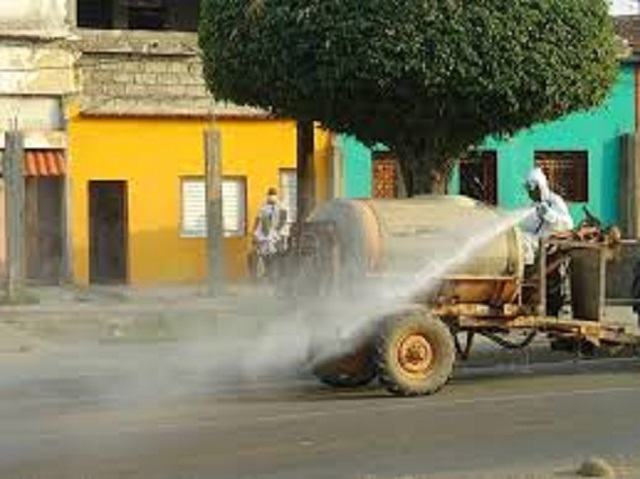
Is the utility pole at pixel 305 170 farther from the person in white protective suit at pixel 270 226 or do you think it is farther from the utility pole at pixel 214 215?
the person in white protective suit at pixel 270 226

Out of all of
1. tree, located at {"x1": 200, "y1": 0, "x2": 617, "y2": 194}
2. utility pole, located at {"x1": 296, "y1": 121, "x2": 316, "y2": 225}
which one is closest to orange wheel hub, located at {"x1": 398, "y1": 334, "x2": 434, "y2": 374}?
tree, located at {"x1": 200, "y1": 0, "x2": 617, "y2": 194}

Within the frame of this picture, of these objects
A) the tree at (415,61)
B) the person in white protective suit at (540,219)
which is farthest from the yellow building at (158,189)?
the person in white protective suit at (540,219)

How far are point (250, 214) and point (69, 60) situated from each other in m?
4.33

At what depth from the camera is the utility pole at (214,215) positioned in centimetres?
2267

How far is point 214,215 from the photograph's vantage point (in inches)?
893

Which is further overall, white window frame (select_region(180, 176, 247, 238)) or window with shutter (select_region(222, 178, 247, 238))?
window with shutter (select_region(222, 178, 247, 238))

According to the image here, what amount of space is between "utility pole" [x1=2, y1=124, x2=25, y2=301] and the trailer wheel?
10.1 metres

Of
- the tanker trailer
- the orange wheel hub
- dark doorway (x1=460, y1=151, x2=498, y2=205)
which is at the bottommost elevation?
the orange wheel hub

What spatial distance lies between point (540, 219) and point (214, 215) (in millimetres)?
9212

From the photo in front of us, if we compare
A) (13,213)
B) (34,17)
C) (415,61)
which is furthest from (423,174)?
(34,17)

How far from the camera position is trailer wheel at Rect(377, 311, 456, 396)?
12773 millimetres

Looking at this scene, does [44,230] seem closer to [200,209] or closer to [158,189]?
[158,189]

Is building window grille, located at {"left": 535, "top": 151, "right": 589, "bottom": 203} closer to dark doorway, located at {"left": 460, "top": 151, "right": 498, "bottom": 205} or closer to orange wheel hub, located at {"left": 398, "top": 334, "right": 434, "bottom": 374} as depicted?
dark doorway, located at {"left": 460, "top": 151, "right": 498, "bottom": 205}

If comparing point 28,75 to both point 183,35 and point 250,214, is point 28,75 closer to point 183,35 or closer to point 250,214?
point 183,35
